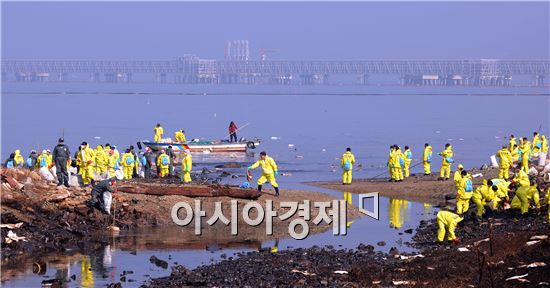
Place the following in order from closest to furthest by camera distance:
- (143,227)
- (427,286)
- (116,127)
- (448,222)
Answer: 1. (427,286)
2. (448,222)
3. (143,227)
4. (116,127)

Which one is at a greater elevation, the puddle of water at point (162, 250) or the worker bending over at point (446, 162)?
the worker bending over at point (446, 162)

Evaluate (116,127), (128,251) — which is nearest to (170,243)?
(128,251)

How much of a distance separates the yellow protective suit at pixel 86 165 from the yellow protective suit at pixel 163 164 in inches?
226

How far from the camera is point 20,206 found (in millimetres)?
→ 28297

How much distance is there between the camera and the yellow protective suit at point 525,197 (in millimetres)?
29484

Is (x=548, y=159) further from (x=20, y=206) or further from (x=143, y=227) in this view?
(x=20, y=206)

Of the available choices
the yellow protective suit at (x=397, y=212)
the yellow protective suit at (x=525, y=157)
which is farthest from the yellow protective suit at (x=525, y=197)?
the yellow protective suit at (x=525, y=157)

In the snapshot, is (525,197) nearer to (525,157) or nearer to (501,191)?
(501,191)

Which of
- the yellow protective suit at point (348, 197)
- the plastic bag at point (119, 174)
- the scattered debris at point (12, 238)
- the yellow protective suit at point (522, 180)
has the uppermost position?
the yellow protective suit at point (522, 180)

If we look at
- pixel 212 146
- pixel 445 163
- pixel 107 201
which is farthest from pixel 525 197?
pixel 212 146

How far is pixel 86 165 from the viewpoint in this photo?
115ft

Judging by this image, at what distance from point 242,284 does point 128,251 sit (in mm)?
5411

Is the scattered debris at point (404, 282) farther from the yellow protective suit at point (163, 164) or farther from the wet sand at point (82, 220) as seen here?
the yellow protective suit at point (163, 164)

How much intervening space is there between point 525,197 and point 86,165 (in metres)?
14.0
